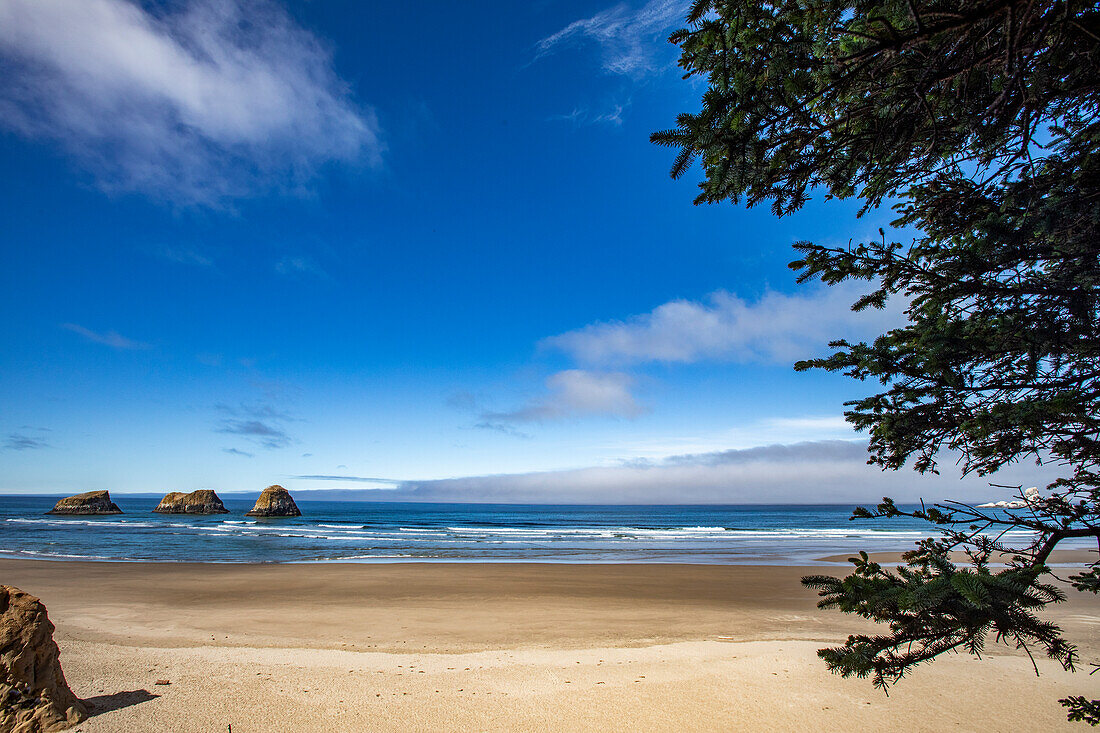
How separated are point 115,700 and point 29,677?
94 centimetres

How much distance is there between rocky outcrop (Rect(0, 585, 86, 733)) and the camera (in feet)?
14.6

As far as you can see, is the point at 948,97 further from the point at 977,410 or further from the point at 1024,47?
the point at 977,410

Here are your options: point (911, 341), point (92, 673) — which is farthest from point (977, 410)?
point (92, 673)

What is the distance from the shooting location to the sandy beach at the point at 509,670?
16.4 feet

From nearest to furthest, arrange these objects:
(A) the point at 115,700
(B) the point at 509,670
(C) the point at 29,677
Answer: (C) the point at 29,677 < (A) the point at 115,700 < (B) the point at 509,670

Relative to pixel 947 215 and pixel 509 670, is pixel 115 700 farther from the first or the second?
pixel 947 215

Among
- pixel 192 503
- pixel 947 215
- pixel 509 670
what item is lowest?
pixel 192 503

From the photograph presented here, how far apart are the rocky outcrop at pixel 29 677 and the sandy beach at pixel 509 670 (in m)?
0.34

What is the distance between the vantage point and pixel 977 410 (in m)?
3.31

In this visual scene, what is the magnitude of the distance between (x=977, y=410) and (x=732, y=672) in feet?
15.2

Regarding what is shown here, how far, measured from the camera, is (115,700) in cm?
521

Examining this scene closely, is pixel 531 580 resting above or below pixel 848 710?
below

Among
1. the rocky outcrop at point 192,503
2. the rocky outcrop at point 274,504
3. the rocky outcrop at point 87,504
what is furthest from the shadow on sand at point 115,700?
the rocky outcrop at point 87,504

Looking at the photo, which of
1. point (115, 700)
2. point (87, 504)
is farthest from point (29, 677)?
point (87, 504)
